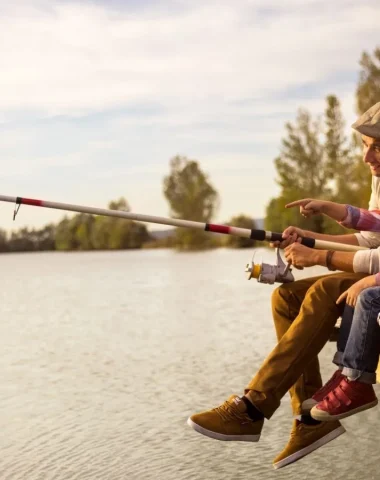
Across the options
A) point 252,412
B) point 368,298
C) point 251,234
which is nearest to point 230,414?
point 252,412

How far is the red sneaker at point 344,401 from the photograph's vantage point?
5066 millimetres

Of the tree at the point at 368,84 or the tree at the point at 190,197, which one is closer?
the tree at the point at 368,84

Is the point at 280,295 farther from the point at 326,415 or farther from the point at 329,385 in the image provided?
the point at 326,415

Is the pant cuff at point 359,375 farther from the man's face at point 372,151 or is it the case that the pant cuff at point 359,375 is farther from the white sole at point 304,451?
the man's face at point 372,151

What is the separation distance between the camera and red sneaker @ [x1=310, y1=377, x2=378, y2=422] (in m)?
5.07

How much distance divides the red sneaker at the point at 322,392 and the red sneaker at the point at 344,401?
0.05m

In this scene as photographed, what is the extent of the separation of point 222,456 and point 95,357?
21.0 feet

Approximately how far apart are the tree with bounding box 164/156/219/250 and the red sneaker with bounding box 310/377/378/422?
91.1 m

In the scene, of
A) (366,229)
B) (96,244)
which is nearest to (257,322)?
(366,229)

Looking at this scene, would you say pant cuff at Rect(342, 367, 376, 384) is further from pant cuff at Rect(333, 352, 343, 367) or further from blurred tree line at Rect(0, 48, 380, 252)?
blurred tree line at Rect(0, 48, 380, 252)

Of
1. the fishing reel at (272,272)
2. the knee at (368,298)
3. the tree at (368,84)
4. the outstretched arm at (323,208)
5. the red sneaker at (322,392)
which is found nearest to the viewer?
the knee at (368,298)

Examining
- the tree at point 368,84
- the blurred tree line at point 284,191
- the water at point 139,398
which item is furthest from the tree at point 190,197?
the water at point 139,398

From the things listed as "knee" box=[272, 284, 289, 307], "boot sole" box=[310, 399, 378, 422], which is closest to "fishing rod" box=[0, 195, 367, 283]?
"knee" box=[272, 284, 289, 307]

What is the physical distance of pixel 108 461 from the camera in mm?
7219
